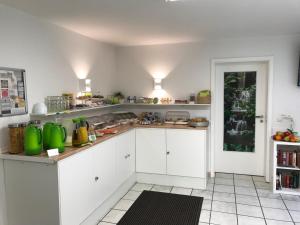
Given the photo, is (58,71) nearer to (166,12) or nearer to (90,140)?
(90,140)

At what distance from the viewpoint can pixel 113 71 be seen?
4762 mm

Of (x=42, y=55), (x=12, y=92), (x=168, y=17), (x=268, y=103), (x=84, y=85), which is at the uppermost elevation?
(x=168, y=17)

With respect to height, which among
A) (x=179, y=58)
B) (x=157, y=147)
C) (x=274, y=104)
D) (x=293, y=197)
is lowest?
(x=293, y=197)

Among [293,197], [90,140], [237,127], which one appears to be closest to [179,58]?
[237,127]

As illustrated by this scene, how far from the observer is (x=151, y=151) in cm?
414

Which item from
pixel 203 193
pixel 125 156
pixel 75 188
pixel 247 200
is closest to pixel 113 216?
pixel 75 188

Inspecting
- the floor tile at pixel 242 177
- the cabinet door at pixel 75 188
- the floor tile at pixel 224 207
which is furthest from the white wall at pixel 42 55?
the floor tile at pixel 242 177

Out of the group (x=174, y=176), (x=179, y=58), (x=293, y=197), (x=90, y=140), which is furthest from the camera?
(x=179, y=58)

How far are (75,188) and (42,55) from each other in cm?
162

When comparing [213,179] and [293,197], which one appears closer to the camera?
[293,197]

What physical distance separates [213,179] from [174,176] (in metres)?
0.76

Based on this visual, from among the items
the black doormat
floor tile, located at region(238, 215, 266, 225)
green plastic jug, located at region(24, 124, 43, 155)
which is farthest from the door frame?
green plastic jug, located at region(24, 124, 43, 155)

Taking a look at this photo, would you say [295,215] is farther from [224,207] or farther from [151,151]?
[151,151]

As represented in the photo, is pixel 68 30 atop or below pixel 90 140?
atop
